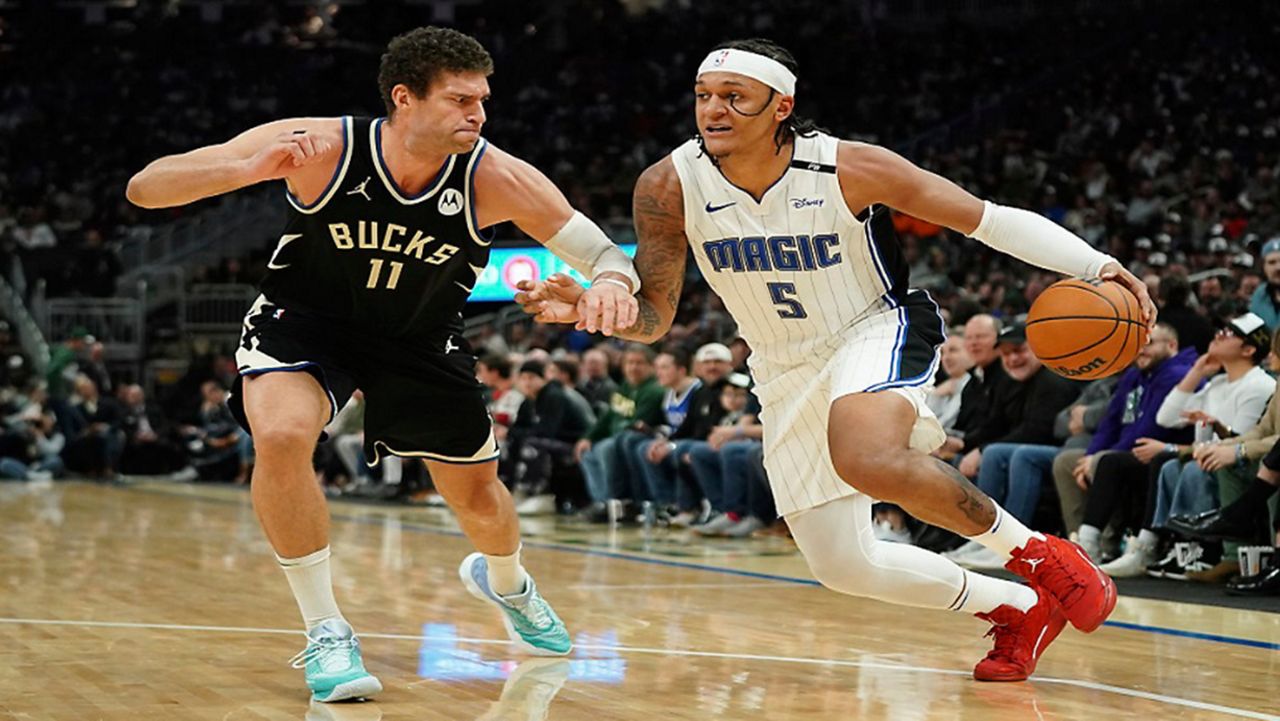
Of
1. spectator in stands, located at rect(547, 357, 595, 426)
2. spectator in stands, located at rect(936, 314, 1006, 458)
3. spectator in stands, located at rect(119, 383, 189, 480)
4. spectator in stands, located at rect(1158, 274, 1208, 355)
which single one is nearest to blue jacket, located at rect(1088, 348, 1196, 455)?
spectator in stands, located at rect(1158, 274, 1208, 355)

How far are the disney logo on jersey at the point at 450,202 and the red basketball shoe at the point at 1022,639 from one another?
2094 millimetres

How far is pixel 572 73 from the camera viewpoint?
29562 millimetres

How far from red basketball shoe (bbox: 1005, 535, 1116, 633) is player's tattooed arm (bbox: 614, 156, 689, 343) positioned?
1315 millimetres

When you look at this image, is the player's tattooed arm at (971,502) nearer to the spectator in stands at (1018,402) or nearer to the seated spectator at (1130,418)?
the seated spectator at (1130,418)

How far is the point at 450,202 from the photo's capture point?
4.95 m

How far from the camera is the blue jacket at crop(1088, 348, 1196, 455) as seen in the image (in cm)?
848

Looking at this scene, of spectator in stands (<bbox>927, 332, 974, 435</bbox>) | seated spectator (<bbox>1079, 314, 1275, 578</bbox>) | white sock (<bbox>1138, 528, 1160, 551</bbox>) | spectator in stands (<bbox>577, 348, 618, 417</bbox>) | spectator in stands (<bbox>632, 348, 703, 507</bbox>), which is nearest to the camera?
seated spectator (<bbox>1079, 314, 1275, 578</bbox>)

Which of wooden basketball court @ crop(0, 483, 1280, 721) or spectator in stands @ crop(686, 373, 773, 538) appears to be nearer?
wooden basketball court @ crop(0, 483, 1280, 721)

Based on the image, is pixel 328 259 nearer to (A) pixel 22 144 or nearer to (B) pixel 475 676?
(B) pixel 475 676

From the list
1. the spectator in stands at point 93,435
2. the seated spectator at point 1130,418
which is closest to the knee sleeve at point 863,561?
the seated spectator at point 1130,418

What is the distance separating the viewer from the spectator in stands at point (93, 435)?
65.0 feet

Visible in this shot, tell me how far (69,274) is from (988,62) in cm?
1471

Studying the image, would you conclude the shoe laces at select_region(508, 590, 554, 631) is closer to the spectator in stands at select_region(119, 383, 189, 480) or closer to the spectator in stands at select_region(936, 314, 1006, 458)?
the spectator in stands at select_region(936, 314, 1006, 458)

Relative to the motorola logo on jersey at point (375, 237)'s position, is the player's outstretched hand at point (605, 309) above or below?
below
